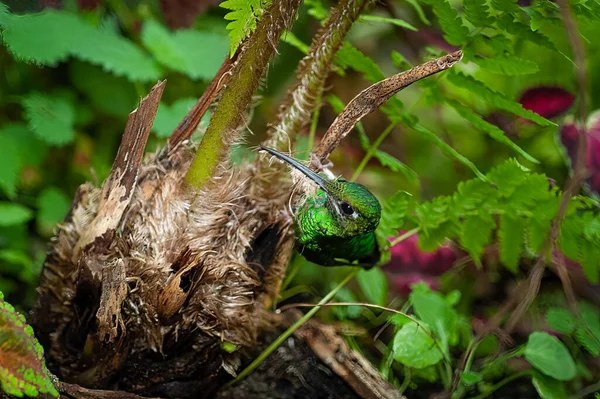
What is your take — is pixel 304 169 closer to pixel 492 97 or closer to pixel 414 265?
pixel 492 97

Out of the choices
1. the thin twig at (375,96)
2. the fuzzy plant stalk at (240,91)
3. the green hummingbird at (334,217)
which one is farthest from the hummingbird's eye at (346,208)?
the fuzzy plant stalk at (240,91)

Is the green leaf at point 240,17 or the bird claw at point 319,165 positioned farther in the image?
the bird claw at point 319,165

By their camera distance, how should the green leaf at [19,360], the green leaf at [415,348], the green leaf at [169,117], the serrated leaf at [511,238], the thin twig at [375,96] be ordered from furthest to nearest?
the green leaf at [169,117] → the serrated leaf at [511,238] → the green leaf at [415,348] → the thin twig at [375,96] → the green leaf at [19,360]

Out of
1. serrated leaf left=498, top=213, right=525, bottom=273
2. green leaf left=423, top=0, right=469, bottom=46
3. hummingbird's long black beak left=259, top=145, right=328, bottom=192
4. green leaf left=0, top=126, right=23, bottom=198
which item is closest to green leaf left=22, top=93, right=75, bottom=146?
green leaf left=0, top=126, right=23, bottom=198

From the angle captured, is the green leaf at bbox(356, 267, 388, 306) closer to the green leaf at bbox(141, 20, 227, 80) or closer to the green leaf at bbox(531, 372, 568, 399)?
the green leaf at bbox(531, 372, 568, 399)

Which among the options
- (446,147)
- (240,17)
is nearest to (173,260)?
(240,17)

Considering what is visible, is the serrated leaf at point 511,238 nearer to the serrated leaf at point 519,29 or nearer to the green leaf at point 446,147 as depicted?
the green leaf at point 446,147

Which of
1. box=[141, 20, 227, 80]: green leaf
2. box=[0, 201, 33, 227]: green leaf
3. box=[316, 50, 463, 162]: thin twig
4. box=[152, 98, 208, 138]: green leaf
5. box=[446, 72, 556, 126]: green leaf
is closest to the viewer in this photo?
box=[316, 50, 463, 162]: thin twig
